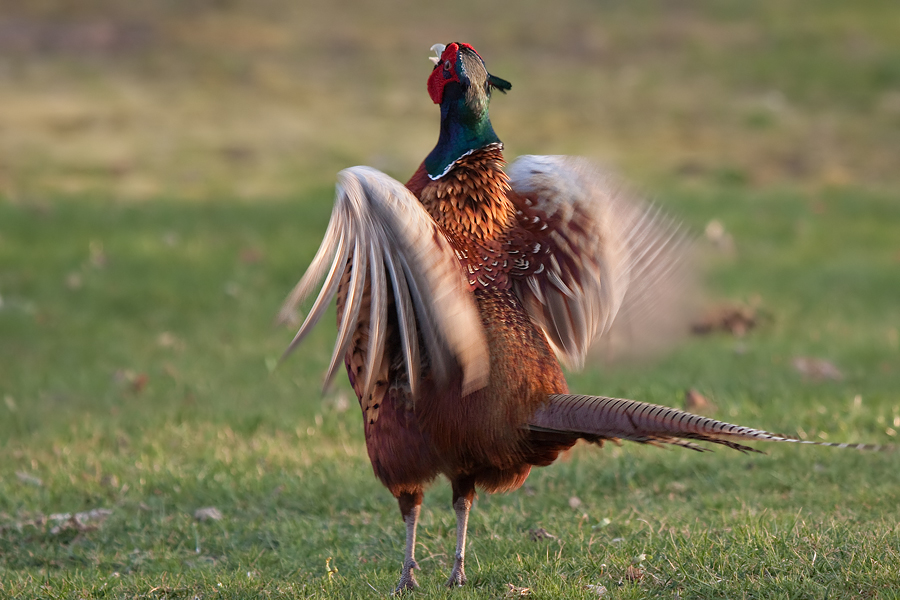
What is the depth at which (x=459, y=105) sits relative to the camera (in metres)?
3.82

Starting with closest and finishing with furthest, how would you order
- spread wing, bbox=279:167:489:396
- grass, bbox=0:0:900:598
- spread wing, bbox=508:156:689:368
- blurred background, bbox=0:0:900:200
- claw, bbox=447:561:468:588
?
spread wing, bbox=279:167:489:396 → claw, bbox=447:561:468:588 → spread wing, bbox=508:156:689:368 → grass, bbox=0:0:900:598 → blurred background, bbox=0:0:900:200

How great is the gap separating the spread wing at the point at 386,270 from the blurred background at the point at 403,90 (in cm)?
858

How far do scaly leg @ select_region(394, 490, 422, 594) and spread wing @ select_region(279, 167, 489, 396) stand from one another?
77cm

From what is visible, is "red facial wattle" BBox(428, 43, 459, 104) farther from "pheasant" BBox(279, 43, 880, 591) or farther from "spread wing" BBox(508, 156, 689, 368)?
"spread wing" BBox(508, 156, 689, 368)

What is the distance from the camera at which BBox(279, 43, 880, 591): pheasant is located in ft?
10.3

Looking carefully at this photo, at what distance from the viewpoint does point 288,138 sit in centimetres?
1438

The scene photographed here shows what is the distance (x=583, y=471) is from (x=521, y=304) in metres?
1.64

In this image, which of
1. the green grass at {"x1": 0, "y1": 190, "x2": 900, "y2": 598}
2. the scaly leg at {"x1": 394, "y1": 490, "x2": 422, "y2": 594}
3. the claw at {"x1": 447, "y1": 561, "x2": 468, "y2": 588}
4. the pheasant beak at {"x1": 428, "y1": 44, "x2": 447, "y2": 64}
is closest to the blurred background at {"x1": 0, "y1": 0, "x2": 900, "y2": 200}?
the green grass at {"x1": 0, "y1": 190, "x2": 900, "y2": 598}

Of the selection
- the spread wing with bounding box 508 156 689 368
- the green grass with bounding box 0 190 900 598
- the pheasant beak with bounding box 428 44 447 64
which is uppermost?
the pheasant beak with bounding box 428 44 447 64

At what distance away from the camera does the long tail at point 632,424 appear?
3.14 metres

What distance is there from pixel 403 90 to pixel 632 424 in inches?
588

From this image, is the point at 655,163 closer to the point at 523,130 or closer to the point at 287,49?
the point at 523,130

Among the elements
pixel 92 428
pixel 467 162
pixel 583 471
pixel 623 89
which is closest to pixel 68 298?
pixel 92 428

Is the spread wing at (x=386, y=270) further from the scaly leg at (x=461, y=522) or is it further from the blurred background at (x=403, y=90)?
the blurred background at (x=403, y=90)
